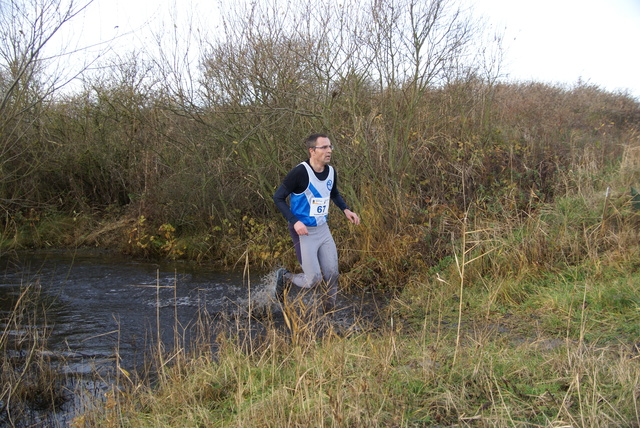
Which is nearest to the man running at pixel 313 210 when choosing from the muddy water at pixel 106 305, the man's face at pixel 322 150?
the man's face at pixel 322 150

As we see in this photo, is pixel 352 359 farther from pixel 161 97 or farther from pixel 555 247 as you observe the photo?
pixel 161 97

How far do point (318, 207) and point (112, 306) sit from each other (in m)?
3.45

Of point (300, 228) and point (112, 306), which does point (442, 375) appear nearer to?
point (300, 228)

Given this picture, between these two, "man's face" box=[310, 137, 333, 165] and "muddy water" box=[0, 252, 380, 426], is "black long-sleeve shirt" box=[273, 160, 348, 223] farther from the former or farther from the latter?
"muddy water" box=[0, 252, 380, 426]

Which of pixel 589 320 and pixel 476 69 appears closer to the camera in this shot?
pixel 589 320

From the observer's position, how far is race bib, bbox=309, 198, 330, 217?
5781 millimetres

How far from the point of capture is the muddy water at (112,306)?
4984 millimetres

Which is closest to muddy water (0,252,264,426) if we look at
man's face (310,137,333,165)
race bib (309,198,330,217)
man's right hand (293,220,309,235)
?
man's right hand (293,220,309,235)

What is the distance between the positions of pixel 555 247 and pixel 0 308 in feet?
23.7

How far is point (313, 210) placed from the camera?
5.80m

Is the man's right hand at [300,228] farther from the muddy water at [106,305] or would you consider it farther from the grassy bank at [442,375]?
the grassy bank at [442,375]

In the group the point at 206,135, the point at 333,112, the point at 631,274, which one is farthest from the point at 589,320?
the point at 206,135

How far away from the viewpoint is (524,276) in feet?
21.9

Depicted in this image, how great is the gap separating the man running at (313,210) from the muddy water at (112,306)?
526 mm
